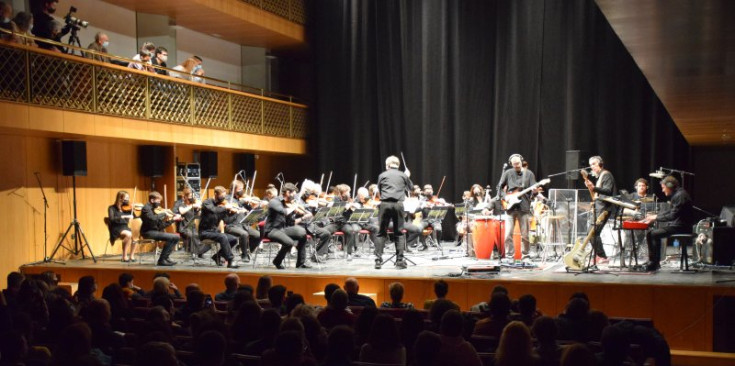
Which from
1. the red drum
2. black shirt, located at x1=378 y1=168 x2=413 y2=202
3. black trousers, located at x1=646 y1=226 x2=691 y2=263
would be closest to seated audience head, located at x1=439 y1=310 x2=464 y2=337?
black shirt, located at x1=378 y1=168 x2=413 y2=202

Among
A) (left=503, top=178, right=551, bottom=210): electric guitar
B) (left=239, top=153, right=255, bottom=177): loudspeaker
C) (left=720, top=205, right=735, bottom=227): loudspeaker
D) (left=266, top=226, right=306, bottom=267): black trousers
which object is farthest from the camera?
(left=239, top=153, right=255, bottom=177): loudspeaker

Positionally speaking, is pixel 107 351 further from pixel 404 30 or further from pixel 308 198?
pixel 404 30

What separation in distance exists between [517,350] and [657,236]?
6.16m

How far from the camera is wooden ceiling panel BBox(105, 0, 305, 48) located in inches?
591

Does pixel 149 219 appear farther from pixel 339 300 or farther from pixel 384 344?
pixel 384 344

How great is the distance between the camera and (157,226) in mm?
11531

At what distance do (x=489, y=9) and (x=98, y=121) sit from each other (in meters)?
9.77

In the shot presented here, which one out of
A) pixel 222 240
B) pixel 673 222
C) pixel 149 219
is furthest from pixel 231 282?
pixel 673 222

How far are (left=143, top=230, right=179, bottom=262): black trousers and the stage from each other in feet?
0.95

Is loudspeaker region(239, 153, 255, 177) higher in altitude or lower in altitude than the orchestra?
higher

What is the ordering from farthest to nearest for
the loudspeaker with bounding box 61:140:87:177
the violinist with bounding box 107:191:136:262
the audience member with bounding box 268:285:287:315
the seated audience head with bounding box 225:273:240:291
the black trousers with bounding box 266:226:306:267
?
the loudspeaker with bounding box 61:140:87:177 < the violinist with bounding box 107:191:136:262 < the black trousers with bounding box 266:226:306:267 < the seated audience head with bounding box 225:273:240:291 < the audience member with bounding box 268:285:287:315

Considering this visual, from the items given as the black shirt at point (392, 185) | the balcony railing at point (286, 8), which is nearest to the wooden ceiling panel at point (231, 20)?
the balcony railing at point (286, 8)

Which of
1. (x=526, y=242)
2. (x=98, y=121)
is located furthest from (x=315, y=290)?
(x=98, y=121)

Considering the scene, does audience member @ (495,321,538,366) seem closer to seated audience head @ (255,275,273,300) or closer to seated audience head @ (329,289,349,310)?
seated audience head @ (329,289,349,310)
